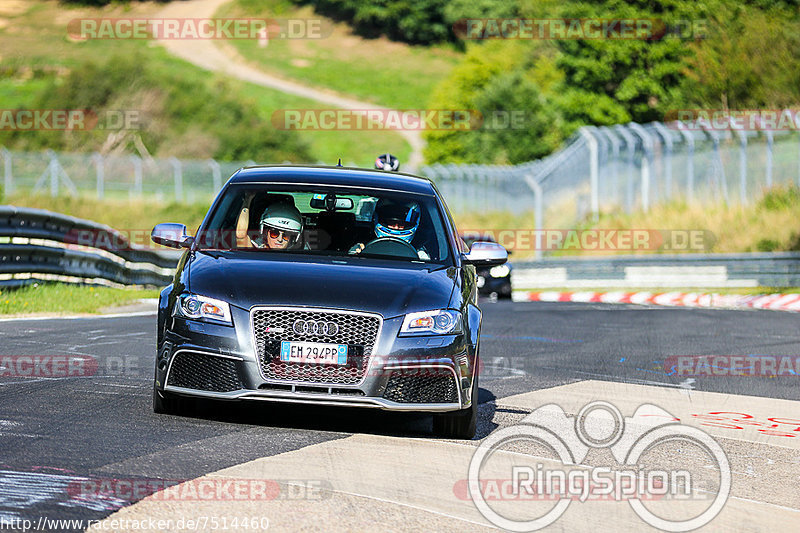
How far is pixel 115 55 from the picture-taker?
78188 millimetres

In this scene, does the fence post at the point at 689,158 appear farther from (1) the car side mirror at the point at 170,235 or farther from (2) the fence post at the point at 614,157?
(1) the car side mirror at the point at 170,235

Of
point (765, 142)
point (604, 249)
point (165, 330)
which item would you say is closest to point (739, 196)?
point (765, 142)

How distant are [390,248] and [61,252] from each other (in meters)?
10.1

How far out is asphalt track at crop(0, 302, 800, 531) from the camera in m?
5.77

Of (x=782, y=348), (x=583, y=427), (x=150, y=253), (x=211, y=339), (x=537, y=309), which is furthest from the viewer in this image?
(x=150, y=253)

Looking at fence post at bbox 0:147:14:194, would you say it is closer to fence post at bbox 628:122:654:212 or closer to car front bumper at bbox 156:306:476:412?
fence post at bbox 628:122:654:212

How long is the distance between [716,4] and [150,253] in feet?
A: 121

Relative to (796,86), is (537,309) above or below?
below

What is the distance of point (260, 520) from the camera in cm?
543

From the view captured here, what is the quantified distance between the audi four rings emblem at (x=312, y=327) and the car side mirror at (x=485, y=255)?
169 cm

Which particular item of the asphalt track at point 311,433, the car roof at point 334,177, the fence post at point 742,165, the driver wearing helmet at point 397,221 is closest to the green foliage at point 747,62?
the fence post at point 742,165

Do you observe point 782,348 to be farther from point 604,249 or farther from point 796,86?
point 796,86

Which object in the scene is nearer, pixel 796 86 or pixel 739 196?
pixel 739 196

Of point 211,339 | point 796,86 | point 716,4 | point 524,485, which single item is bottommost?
point 524,485
